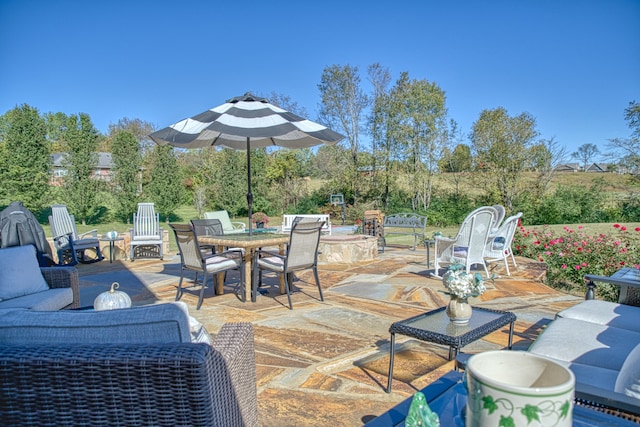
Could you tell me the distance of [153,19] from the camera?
11578mm

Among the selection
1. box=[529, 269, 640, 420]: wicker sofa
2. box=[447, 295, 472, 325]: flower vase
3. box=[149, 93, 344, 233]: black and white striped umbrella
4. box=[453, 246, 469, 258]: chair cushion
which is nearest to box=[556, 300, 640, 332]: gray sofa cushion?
box=[529, 269, 640, 420]: wicker sofa

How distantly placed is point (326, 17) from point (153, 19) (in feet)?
16.3

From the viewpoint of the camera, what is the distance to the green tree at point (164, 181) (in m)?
13.2

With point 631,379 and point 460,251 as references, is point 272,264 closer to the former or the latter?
point 460,251

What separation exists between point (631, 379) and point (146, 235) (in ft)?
24.4

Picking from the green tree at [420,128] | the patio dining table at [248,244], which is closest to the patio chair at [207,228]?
the patio dining table at [248,244]

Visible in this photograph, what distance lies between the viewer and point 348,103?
15219 mm

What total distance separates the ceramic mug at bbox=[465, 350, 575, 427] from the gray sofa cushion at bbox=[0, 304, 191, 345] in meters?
0.82

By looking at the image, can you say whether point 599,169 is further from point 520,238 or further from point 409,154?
point 520,238

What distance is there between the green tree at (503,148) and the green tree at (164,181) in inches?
393

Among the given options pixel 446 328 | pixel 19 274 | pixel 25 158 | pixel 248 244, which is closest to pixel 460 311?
pixel 446 328

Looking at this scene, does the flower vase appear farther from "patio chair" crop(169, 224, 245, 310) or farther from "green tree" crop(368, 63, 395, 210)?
"green tree" crop(368, 63, 395, 210)

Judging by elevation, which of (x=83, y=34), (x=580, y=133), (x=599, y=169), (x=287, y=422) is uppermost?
(x=83, y=34)

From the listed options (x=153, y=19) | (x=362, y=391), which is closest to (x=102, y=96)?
(x=153, y=19)
